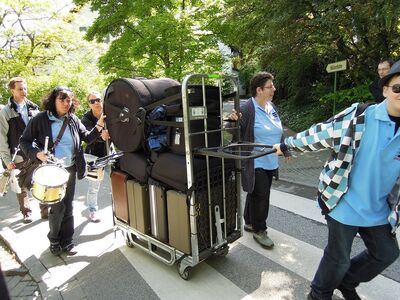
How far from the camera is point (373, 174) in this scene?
91.9 inches

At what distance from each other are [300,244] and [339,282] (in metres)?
1.37

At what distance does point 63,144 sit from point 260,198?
2.34 metres

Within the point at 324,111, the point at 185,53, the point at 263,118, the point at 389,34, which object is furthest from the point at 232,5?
the point at 263,118

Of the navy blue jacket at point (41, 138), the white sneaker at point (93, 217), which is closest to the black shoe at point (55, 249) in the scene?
the navy blue jacket at point (41, 138)

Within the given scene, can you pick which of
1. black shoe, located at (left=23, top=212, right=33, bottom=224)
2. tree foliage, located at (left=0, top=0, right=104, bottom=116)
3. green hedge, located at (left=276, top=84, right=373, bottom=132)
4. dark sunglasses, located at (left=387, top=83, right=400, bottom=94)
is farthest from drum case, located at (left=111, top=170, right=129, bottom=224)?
tree foliage, located at (left=0, top=0, right=104, bottom=116)

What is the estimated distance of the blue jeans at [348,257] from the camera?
2477mm

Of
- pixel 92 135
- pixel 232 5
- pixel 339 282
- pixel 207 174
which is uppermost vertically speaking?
pixel 232 5

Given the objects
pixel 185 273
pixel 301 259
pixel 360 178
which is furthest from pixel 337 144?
pixel 185 273

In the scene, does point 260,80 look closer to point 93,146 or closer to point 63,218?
point 93,146

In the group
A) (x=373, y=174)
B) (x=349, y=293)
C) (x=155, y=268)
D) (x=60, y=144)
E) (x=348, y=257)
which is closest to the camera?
(x=373, y=174)

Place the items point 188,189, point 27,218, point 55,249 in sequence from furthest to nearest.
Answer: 1. point 27,218
2. point 55,249
3. point 188,189

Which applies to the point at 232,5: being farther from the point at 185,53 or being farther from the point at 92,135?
the point at 92,135

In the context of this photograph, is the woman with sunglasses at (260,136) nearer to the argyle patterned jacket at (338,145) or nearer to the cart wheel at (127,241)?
the argyle patterned jacket at (338,145)

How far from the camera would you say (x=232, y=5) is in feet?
31.7
